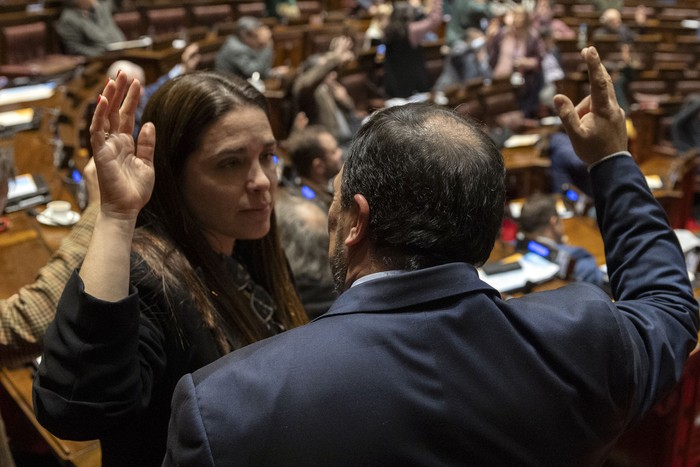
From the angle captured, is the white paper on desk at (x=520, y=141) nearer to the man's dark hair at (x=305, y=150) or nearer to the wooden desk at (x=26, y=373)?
the man's dark hair at (x=305, y=150)

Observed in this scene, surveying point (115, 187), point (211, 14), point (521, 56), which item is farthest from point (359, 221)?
point (211, 14)

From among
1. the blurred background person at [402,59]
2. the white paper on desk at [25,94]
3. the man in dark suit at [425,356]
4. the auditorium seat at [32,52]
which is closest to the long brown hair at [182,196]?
the man in dark suit at [425,356]

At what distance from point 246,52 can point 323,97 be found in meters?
1.19

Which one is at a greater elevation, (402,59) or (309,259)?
(309,259)

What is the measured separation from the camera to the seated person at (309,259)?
198 cm


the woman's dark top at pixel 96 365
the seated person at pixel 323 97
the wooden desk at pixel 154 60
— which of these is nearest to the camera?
the woman's dark top at pixel 96 365

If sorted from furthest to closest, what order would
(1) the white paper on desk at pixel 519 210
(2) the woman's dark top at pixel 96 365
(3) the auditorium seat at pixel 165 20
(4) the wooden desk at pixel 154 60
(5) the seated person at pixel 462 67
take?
1. (3) the auditorium seat at pixel 165 20
2. (5) the seated person at pixel 462 67
3. (4) the wooden desk at pixel 154 60
4. (1) the white paper on desk at pixel 519 210
5. (2) the woman's dark top at pixel 96 365

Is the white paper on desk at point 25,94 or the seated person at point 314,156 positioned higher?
the white paper on desk at point 25,94

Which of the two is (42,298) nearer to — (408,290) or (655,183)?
(408,290)

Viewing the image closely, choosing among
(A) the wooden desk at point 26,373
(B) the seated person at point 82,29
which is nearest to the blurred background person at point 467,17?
(B) the seated person at point 82,29

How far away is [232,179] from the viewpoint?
1.12 metres

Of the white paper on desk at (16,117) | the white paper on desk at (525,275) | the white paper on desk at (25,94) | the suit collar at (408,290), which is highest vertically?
the suit collar at (408,290)

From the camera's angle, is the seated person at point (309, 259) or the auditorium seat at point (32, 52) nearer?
the seated person at point (309, 259)

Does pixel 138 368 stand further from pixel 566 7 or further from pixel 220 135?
pixel 566 7
